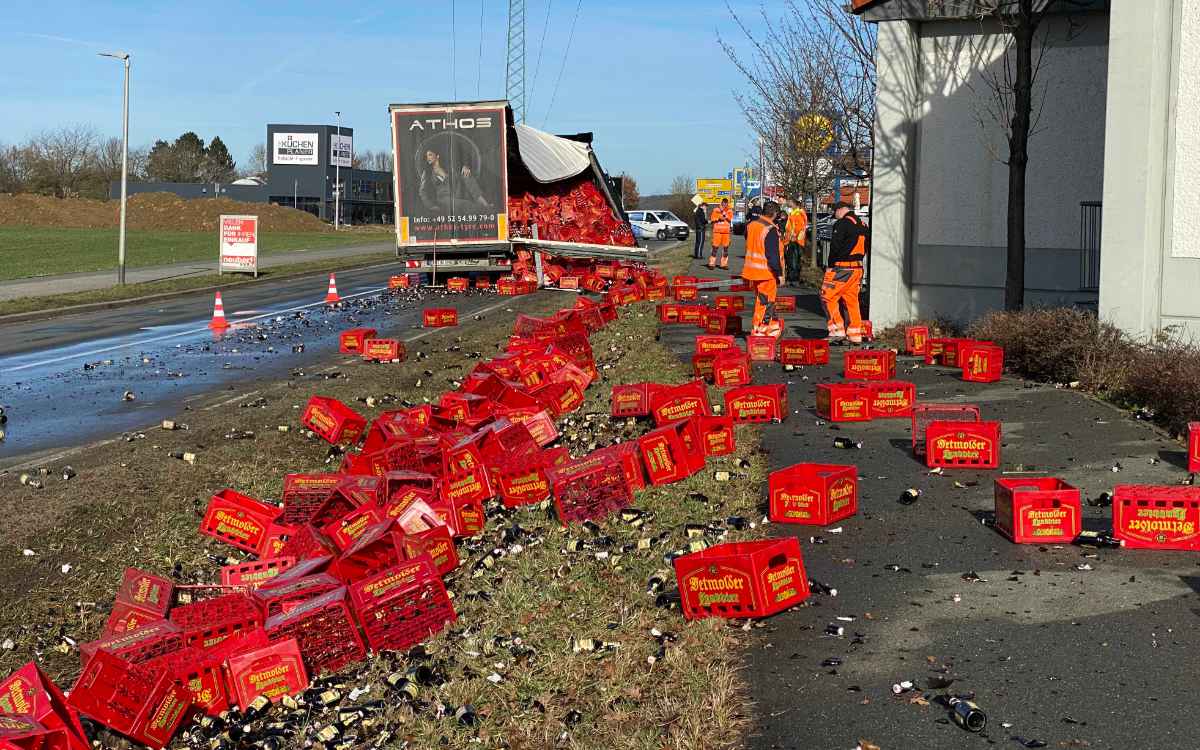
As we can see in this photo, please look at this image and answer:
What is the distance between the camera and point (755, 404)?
11484 mm

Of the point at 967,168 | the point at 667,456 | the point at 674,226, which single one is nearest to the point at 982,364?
the point at 667,456

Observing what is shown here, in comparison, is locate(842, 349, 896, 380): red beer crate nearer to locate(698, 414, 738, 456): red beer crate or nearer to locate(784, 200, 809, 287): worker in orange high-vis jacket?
locate(698, 414, 738, 456): red beer crate

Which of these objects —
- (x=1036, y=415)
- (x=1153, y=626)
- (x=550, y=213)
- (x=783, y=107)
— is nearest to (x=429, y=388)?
(x=1036, y=415)

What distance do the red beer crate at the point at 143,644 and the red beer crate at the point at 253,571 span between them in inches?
58.9

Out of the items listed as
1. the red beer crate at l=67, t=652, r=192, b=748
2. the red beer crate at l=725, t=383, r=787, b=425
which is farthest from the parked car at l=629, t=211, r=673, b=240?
the red beer crate at l=67, t=652, r=192, b=748

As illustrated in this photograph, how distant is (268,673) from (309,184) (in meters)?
120

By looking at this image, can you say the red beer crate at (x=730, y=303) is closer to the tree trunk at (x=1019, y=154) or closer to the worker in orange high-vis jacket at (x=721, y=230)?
the tree trunk at (x=1019, y=154)

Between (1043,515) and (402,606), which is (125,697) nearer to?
(402,606)

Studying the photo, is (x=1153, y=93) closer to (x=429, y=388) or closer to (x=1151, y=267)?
(x=1151, y=267)

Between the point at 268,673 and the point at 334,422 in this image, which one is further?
the point at 334,422

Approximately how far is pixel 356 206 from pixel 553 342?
10718 centimetres

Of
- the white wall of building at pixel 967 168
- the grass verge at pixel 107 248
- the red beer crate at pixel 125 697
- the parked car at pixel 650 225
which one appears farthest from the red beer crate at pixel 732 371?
the parked car at pixel 650 225

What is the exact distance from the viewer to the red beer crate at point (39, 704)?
5.10m

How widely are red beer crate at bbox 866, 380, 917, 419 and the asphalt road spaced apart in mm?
2003
